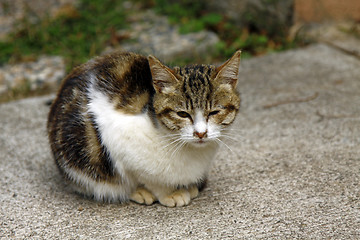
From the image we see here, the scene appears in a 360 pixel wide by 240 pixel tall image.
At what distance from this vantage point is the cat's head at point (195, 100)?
2260mm

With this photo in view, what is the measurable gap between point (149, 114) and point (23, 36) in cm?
367

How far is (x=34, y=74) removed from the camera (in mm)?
4781

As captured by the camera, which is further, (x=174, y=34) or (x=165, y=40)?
(x=174, y=34)

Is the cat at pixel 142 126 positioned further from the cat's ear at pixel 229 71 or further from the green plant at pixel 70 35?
the green plant at pixel 70 35

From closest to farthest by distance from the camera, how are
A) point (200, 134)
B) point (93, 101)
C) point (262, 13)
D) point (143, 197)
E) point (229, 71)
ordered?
point (200, 134) < point (229, 71) < point (93, 101) < point (143, 197) < point (262, 13)

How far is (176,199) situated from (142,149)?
398 millimetres

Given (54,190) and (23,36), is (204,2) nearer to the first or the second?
(23,36)

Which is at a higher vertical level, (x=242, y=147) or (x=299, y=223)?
(x=299, y=223)

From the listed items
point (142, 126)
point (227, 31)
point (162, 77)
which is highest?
point (162, 77)

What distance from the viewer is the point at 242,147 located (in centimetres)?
321

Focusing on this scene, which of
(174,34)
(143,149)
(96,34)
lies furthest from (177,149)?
(96,34)

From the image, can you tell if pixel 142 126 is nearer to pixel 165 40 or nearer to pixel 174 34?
pixel 165 40

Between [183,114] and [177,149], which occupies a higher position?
[183,114]

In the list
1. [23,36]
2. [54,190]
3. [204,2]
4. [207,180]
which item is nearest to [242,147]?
[207,180]
